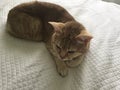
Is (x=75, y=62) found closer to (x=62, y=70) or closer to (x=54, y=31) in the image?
(x=62, y=70)

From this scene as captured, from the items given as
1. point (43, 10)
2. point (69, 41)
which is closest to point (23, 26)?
point (43, 10)

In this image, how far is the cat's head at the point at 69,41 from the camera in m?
0.97

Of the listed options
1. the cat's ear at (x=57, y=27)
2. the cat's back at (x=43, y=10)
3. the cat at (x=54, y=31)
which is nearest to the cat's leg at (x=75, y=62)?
the cat at (x=54, y=31)

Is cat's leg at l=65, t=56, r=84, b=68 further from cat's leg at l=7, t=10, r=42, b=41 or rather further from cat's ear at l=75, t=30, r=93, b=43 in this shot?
cat's leg at l=7, t=10, r=42, b=41

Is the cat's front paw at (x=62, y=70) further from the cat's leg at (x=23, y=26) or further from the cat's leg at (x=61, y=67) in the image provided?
the cat's leg at (x=23, y=26)

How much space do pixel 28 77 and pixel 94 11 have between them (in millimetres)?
619

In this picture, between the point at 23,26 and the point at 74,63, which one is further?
the point at 23,26

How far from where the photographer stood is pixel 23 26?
3.63 ft

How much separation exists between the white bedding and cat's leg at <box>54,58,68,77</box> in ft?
0.06

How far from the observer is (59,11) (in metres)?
1.14

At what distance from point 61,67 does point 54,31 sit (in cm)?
21

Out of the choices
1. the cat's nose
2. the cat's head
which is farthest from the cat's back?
the cat's nose

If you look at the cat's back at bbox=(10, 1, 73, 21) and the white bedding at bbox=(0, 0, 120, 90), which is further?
the cat's back at bbox=(10, 1, 73, 21)

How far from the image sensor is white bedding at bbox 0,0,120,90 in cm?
89
